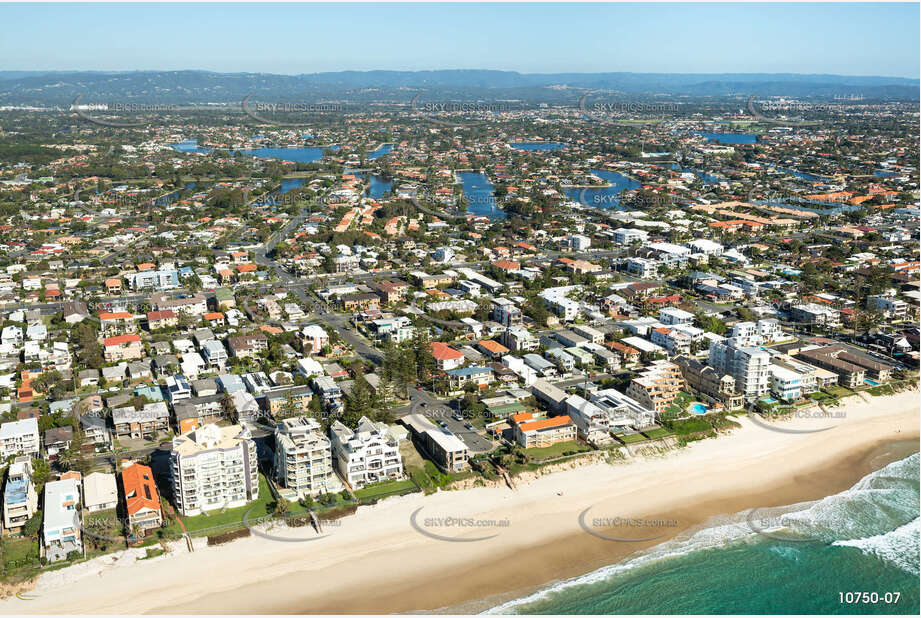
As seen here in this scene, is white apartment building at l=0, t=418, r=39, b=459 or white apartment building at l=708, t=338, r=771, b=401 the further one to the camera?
white apartment building at l=708, t=338, r=771, b=401

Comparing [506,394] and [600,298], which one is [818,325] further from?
[506,394]

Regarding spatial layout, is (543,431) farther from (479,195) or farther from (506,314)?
(479,195)

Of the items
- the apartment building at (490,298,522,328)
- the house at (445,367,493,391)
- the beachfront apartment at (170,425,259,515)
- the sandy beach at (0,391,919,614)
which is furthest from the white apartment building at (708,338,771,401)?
the beachfront apartment at (170,425,259,515)

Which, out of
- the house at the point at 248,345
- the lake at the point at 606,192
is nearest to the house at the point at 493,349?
the house at the point at 248,345

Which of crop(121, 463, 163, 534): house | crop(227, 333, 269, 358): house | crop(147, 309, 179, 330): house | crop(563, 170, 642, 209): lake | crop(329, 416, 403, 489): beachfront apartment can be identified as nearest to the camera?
crop(121, 463, 163, 534): house

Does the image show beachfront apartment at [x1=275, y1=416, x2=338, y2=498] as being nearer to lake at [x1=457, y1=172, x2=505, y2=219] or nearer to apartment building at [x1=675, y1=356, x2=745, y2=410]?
apartment building at [x1=675, y1=356, x2=745, y2=410]

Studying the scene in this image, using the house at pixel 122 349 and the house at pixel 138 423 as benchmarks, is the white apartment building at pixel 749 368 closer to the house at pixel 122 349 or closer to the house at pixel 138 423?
the house at pixel 138 423

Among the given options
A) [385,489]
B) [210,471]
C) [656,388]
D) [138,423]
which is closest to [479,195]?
[656,388]
